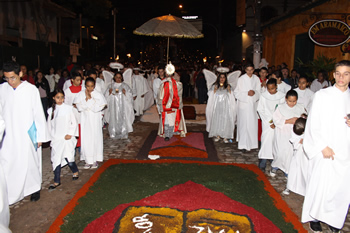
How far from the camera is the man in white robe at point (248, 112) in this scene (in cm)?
791

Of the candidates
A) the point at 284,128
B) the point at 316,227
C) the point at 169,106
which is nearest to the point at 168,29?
the point at 169,106

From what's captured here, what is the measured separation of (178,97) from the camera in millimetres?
9109

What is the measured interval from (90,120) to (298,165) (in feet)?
13.5

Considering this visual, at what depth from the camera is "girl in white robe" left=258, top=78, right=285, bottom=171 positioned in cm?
648

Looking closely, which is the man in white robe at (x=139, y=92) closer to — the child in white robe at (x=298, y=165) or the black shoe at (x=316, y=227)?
the child in white robe at (x=298, y=165)

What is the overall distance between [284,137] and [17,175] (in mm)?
4715

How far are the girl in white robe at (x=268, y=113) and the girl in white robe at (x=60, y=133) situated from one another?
3.78 metres

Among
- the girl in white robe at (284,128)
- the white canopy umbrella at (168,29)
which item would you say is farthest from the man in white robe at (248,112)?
the white canopy umbrella at (168,29)

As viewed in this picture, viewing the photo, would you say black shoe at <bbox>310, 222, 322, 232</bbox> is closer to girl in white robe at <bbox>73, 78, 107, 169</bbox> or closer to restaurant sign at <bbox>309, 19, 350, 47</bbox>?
girl in white robe at <bbox>73, 78, 107, 169</bbox>

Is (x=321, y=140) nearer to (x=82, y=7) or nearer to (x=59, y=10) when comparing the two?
(x=59, y=10)

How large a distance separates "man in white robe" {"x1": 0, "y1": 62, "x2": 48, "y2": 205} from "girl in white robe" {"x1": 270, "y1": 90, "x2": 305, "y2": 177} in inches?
171

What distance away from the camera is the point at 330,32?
10695 mm

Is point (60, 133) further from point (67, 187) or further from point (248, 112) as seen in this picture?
point (248, 112)

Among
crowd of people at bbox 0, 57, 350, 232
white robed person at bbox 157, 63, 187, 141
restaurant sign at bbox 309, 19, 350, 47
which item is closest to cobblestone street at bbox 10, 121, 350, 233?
crowd of people at bbox 0, 57, 350, 232
